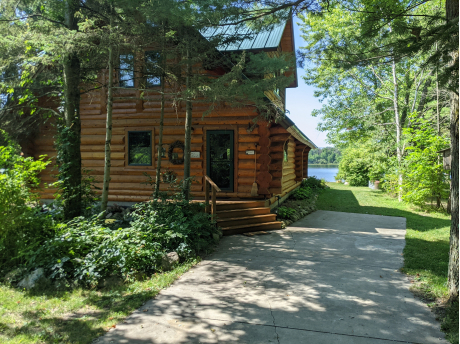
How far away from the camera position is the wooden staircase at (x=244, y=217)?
26.8 feet

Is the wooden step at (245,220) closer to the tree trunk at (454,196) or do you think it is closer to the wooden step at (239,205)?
the wooden step at (239,205)

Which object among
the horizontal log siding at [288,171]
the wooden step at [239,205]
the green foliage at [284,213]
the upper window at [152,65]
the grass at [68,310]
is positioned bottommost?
the grass at [68,310]

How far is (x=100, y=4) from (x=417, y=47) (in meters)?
7.16

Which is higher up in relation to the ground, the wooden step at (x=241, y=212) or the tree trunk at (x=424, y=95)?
the tree trunk at (x=424, y=95)

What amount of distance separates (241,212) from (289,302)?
4.45 m

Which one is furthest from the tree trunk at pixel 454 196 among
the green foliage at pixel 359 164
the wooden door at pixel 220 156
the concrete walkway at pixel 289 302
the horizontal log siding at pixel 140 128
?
the green foliage at pixel 359 164

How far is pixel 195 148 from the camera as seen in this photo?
10305 mm

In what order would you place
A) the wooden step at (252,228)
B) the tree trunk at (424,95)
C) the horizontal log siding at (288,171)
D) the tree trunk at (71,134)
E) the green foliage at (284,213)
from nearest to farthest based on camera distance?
the tree trunk at (71,134)
the wooden step at (252,228)
the green foliage at (284,213)
the horizontal log siding at (288,171)
the tree trunk at (424,95)

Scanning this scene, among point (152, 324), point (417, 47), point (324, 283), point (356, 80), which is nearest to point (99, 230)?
point (152, 324)

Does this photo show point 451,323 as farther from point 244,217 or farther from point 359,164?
point 359,164

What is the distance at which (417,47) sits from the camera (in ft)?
13.4

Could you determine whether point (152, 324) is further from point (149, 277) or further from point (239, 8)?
point (239, 8)

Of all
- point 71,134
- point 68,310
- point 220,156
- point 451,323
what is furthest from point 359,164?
point 68,310

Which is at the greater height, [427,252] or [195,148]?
[195,148]
